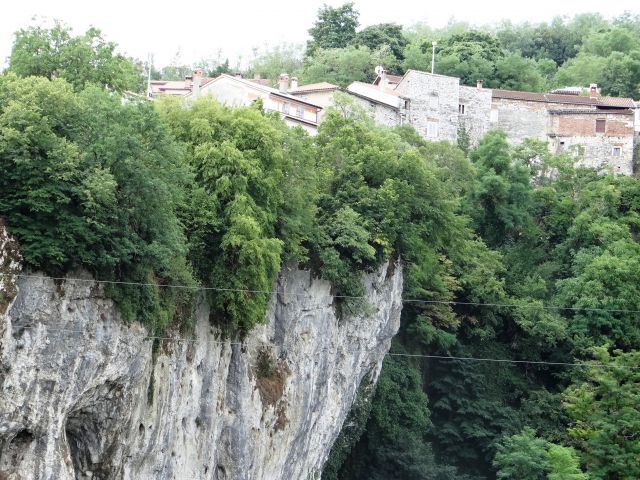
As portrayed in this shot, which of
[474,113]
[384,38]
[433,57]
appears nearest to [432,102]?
[474,113]

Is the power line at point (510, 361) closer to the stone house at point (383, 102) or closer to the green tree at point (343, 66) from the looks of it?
the stone house at point (383, 102)

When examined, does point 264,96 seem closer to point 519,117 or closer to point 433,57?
point 519,117

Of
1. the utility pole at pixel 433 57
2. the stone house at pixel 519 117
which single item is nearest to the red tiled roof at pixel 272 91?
the stone house at pixel 519 117

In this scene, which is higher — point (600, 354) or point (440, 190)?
point (440, 190)

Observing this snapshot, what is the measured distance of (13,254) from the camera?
32.1 m

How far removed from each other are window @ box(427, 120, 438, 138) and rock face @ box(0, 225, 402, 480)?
2720 centimetres

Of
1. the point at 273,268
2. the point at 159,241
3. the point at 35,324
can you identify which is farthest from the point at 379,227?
the point at 35,324

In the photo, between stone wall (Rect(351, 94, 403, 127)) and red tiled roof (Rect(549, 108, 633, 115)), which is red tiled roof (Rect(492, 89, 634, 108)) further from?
stone wall (Rect(351, 94, 403, 127))

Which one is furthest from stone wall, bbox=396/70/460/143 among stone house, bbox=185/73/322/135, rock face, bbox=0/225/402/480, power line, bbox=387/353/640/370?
rock face, bbox=0/225/402/480

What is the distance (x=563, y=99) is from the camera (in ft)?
281

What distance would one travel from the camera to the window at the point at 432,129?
81375 millimetres

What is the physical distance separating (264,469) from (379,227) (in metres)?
10.3

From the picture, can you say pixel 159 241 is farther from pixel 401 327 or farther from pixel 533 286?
pixel 533 286

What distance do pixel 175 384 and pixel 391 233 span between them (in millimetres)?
14387
